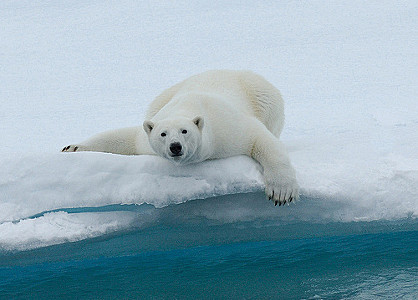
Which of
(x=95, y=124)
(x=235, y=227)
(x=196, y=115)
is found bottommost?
(x=95, y=124)

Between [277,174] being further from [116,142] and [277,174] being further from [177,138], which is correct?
[116,142]

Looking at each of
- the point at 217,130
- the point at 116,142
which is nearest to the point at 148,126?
the point at 217,130

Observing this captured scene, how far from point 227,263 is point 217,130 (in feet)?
2.75

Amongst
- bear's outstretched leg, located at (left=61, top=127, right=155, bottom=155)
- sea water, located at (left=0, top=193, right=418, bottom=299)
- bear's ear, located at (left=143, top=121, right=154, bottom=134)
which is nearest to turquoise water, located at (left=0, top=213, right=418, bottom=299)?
sea water, located at (left=0, top=193, right=418, bottom=299)

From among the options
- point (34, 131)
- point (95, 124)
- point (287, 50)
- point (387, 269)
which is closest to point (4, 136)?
point (34, 131)

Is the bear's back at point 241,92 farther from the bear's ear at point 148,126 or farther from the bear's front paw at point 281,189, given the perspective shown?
the bear's front paw at point 281,189

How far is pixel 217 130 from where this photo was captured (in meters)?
3.60

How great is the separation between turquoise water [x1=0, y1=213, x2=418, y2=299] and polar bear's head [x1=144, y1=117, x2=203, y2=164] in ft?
1.45

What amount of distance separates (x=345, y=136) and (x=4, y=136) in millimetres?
5342

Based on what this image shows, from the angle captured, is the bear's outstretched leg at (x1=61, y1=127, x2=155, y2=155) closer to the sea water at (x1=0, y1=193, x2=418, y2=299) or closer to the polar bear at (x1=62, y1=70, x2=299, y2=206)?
the polar bear at (x1=62, y1=70, x2=299, y2=206)

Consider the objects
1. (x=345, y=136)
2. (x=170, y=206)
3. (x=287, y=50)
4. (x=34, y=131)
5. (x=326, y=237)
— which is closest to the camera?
(x=170, y=206)

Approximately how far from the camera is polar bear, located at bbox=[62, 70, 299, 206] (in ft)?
10.5

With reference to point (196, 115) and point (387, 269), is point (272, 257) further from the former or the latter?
point (196, 115)

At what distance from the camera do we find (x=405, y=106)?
25.9 ft
